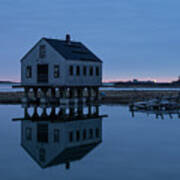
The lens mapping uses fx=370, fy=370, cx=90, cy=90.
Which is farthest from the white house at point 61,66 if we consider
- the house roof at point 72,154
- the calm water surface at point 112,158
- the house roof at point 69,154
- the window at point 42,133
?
the house roof at point 69,154

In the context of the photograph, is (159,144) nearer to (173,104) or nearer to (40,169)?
(40,169)

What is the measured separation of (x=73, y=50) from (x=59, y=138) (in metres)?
23.8

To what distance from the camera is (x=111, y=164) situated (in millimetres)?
17578

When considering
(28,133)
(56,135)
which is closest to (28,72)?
(28,133)

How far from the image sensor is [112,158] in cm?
1891

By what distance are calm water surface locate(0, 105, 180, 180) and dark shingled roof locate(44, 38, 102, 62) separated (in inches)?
652

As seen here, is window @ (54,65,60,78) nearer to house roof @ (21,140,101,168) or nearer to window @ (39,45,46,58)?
window @ (39,45,46,58)

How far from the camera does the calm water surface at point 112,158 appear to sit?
51.9ft

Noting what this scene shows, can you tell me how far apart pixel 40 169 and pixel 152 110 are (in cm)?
3000

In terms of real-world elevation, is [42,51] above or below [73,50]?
below

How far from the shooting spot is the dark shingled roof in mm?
44625

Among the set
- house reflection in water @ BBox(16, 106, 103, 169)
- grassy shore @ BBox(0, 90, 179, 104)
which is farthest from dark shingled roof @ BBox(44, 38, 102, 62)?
house reflection in water @ BBox(16, 106, 103, 169)

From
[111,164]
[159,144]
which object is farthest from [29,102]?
[111,164]

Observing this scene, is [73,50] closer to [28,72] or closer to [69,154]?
[28,72]
